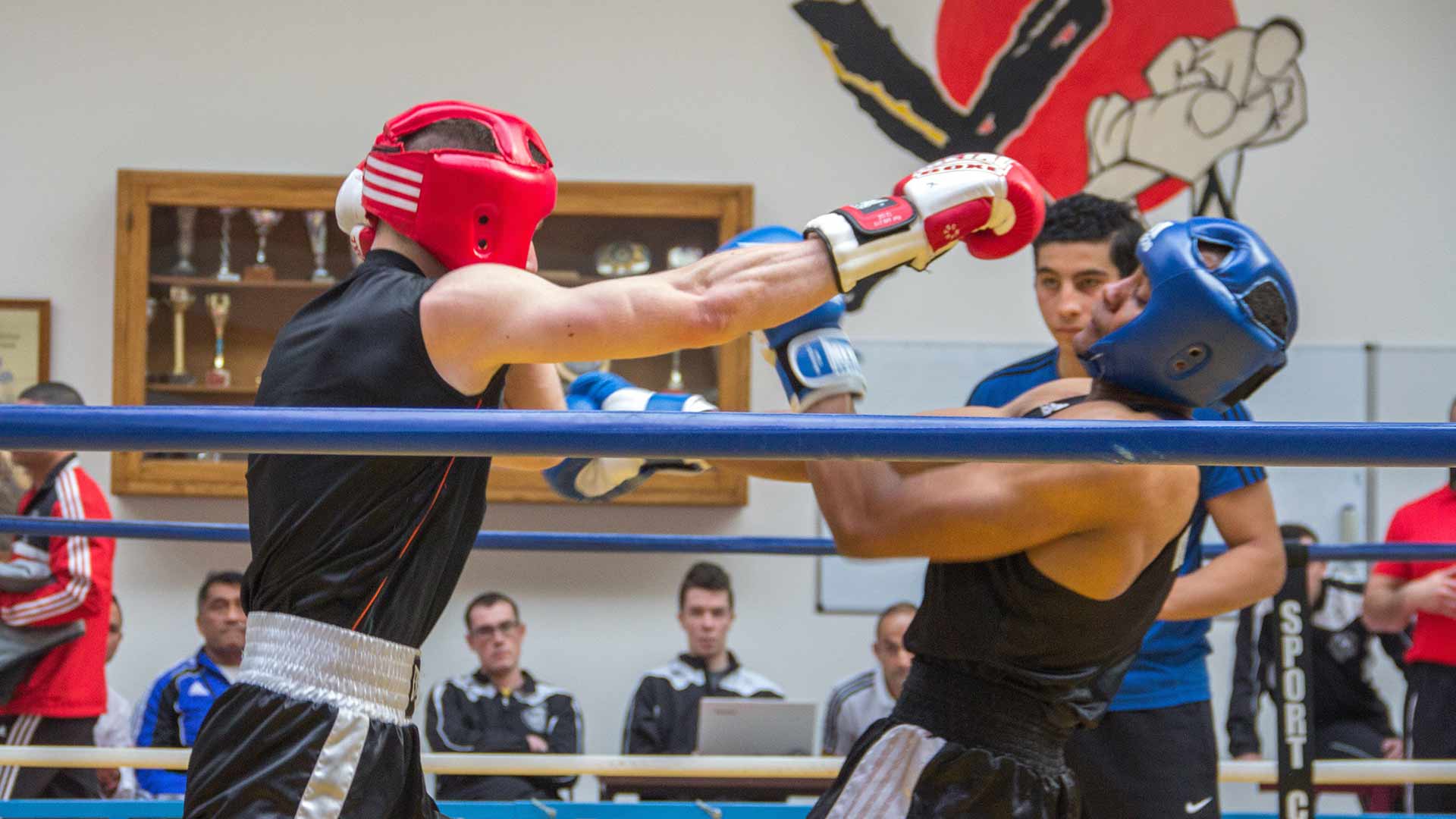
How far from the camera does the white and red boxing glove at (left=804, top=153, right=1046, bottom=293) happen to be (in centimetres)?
149

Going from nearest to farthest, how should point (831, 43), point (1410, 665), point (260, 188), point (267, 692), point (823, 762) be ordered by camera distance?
point (267, 692) < point (823, 762) < point (1410, 665) < point (260, 188) < point (831, 43)

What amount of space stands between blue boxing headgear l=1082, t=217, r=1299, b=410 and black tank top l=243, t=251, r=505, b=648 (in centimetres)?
75

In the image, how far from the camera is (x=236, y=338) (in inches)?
215

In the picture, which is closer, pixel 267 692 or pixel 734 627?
pixel 267 692

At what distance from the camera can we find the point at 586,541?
2.53 metres

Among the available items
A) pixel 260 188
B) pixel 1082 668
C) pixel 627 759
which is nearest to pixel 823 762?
pixel 627 759

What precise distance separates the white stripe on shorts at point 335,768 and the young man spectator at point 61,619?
2.48 metres

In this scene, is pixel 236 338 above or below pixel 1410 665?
above

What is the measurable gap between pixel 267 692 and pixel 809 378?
0.69 metres

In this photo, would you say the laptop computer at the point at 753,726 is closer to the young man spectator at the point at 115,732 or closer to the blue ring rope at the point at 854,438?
the young man spectator at the point at 115,732

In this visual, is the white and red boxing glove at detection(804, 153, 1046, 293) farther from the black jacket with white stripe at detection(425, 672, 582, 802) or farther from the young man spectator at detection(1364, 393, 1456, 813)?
the black jacket with white stripe at detection(425, 672, 582, 802)

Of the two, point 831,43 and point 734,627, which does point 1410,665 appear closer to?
point 734,627

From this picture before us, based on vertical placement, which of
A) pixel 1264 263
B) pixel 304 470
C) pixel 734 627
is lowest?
pixel 734 627

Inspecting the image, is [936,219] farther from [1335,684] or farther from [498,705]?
[1335,684]
